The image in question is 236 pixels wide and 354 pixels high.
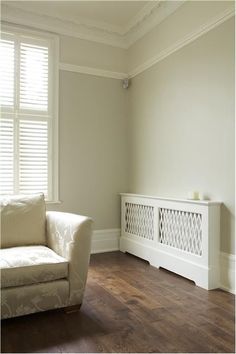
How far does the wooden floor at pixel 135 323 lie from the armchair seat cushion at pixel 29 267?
0.90ft

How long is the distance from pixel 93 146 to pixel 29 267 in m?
2.21

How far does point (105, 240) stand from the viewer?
4.00 metres

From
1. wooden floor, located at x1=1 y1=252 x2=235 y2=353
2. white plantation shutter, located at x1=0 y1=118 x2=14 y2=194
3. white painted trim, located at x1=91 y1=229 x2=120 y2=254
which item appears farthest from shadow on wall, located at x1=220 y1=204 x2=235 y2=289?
white plantation shutter, located at x1=0 y1=118 x2=14 y2=194

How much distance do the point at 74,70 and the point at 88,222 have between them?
2.35m

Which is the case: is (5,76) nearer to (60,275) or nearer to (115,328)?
(60,275)

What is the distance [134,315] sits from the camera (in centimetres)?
210

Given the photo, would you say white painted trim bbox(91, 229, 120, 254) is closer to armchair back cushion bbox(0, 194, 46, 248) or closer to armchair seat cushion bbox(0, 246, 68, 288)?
armchair back cushion bbox(0, 194, 46, 248)

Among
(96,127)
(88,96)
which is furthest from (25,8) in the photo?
(96,127)

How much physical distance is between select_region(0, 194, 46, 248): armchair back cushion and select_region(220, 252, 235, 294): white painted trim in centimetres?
156

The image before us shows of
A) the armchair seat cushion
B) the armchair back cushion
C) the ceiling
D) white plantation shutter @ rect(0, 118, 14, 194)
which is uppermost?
the ceiling

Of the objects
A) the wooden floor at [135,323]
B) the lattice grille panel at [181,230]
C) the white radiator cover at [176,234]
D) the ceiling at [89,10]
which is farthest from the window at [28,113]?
the wooden floor at [135,323]

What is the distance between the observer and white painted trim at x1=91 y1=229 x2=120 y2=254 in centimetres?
393

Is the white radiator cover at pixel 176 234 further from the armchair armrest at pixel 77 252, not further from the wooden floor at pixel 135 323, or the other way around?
the armchair armrest at pixel 77 252

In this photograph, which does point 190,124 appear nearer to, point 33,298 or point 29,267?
point 29,267
